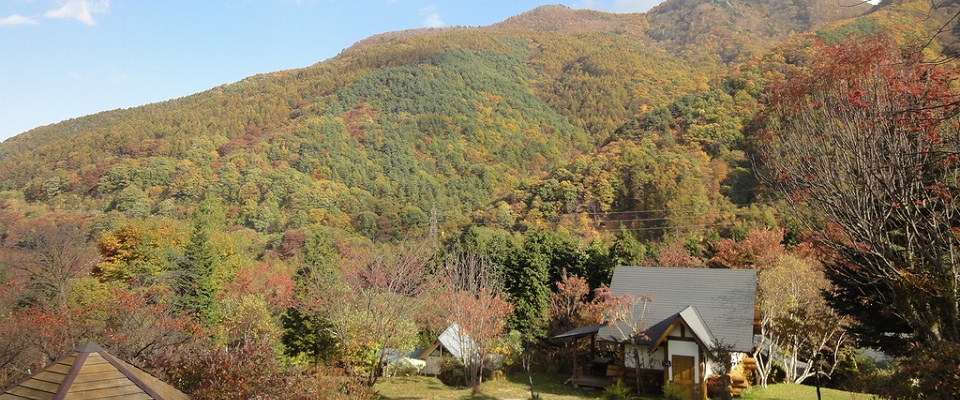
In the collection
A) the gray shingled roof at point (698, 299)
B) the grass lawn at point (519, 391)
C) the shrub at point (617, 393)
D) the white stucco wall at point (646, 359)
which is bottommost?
the grass lawn at point (519, 391)

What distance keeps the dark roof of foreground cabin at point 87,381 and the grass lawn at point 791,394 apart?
53.5 feet

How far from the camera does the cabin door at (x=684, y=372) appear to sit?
56.9 feet

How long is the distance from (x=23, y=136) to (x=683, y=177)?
278ft

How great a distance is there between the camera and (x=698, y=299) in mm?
19594

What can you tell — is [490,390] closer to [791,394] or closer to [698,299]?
[698,299]

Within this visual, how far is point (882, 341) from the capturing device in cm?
1245

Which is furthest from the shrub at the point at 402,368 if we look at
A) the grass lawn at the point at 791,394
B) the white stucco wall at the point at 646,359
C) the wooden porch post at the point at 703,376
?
the grass lawn at the point at 791,394

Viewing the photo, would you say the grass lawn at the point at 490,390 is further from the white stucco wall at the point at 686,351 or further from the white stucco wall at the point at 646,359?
the white stucco wall at the point at 686,351

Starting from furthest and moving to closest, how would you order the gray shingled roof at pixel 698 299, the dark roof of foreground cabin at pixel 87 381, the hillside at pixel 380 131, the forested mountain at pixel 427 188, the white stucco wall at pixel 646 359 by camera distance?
the hillside at pixel 380 131
the white stucco wall at pixel 646 359
the gray shingled roof at pixel 698 299
the forested mountain at pixel 427 188
the dark roof of foreground cabin at pixel 87 381

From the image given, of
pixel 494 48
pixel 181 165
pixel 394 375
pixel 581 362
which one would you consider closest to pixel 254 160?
pixel 181 165

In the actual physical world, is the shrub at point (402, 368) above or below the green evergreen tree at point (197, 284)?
below

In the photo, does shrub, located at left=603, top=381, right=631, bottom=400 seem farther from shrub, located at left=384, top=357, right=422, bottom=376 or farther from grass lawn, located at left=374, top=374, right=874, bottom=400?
shrub, located at left=384, top=357, right=422, bottom=376

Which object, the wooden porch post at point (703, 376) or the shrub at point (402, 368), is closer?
the wooden porch post at point (703, 376)

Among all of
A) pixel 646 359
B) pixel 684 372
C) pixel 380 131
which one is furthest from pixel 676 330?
pixel 380 131
